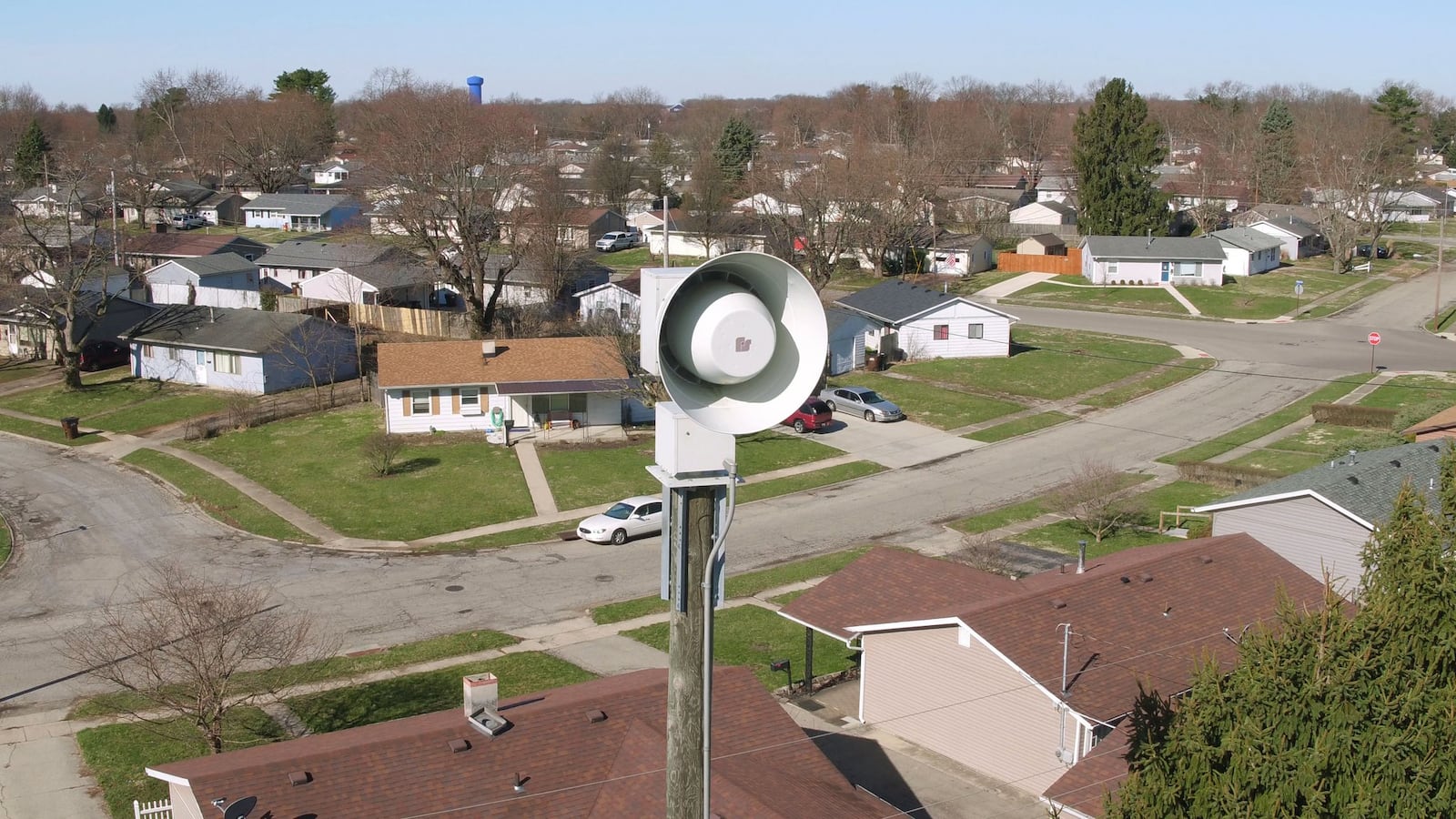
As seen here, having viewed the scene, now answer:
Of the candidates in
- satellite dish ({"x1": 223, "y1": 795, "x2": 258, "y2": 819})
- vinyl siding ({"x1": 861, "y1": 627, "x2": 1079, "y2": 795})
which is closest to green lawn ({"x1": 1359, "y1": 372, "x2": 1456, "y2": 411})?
vinyl siding ({"x1": 861, "y1": 627, "x2": 1079, "y2": 795})

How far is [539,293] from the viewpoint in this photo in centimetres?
7006

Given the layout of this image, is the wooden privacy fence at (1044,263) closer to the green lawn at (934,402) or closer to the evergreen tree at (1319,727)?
the green lawn at (934,402)

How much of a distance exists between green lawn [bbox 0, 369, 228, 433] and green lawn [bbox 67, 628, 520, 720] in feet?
86.3

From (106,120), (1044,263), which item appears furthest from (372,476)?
(106,120)

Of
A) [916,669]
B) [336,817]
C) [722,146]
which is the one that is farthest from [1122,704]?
[722,146]

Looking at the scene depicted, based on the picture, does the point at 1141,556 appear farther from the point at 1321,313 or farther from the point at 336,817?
the point at 1321,313

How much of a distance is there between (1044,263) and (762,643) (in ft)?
206

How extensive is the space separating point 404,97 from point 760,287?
7521 centimetres

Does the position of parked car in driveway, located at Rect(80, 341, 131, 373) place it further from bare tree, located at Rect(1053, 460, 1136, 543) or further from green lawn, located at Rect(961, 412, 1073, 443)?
bare tree, located at Rect(1053, 460, 1136, 543)

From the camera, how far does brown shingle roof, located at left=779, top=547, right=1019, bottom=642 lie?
25.0 meters

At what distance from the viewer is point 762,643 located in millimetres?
30031

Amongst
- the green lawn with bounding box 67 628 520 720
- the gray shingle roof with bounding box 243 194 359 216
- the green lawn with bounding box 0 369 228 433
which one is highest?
the gray shingle roof with bounding box 243 194 359 216

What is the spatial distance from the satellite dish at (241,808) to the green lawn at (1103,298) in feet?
219

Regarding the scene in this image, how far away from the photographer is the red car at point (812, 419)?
49.5 metres
